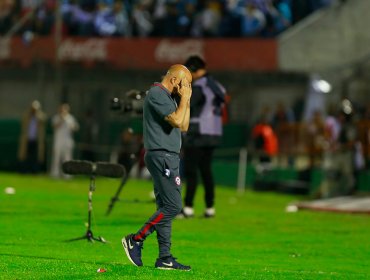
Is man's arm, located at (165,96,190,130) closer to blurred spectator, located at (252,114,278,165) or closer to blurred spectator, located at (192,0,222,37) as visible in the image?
blurred spectator, located at (252,114,278,165)

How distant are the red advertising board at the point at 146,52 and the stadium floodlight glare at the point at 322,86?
1831 millimetres

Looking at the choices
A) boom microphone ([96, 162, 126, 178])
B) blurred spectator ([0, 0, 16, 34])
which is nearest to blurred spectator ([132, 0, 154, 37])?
blurred spectator ([0, 0, 16, 34])

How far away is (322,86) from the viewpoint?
105ft

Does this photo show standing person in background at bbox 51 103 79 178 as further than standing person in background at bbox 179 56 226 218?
Yes

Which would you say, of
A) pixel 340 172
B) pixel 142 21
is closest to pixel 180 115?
pixel 340 172

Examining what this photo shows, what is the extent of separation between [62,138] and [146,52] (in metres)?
3.32

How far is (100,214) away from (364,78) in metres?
13.1

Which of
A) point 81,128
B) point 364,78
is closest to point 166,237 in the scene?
point 364,78

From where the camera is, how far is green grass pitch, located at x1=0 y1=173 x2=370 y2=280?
45.3ft

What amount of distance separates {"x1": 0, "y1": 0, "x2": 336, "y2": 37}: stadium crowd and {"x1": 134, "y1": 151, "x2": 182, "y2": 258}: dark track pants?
21959 millimetres

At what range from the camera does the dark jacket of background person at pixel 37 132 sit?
117 ft

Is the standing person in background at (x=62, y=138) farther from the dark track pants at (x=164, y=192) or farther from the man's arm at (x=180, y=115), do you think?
the man's arm at (x=180, y=115)

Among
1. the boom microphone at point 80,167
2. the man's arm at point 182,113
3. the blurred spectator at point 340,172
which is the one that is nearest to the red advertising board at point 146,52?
the blurred spectator at point 340,172

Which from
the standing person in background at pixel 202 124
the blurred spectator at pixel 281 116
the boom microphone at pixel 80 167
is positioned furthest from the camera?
the blurred spectator at pixel 281 116
